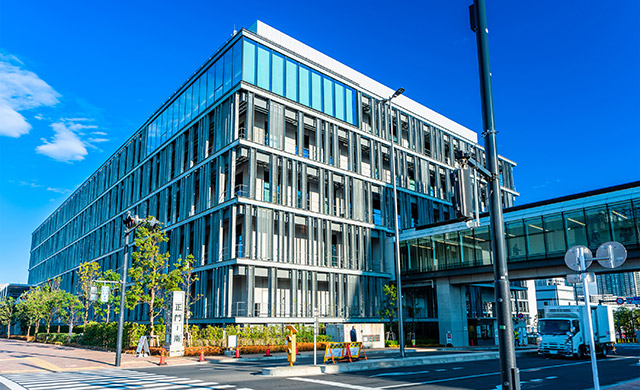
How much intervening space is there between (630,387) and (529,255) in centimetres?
2463

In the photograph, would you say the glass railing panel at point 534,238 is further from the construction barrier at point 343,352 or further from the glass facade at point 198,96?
the glass facade at point 198,96

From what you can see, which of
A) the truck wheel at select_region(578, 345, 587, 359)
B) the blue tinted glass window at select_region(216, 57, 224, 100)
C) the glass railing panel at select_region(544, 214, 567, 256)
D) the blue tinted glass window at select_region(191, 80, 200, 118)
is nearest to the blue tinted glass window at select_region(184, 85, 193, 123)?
the blue tinted glass window at select_region(191, 80, 200, 118)

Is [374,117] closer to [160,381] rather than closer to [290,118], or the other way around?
[290,118]

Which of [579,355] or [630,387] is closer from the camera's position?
[630,387]

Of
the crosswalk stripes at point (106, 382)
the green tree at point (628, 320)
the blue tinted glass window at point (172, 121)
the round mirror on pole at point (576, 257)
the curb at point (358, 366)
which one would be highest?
the blue tinted glass window at point (172, 121)

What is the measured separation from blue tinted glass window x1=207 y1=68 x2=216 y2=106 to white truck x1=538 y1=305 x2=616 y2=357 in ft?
108

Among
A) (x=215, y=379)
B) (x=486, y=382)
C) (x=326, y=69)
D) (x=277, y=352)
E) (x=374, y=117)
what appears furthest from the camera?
(x=374, y=117)

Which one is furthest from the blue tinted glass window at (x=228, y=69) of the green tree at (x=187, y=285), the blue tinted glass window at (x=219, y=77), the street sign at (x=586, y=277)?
the street sign at (x=586, y=277)

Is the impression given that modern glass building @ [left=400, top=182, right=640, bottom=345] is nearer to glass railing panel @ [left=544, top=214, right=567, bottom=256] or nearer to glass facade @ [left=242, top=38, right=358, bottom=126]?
glass railing panel @ [left=544, top=214, right=567, bottom=256]

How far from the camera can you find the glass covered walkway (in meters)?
32.9

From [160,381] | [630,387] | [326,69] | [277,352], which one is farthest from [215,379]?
[326,69]

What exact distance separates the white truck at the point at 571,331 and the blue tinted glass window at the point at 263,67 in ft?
93.5

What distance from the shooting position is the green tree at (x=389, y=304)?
43.9 metres

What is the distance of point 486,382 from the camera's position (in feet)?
53.3
